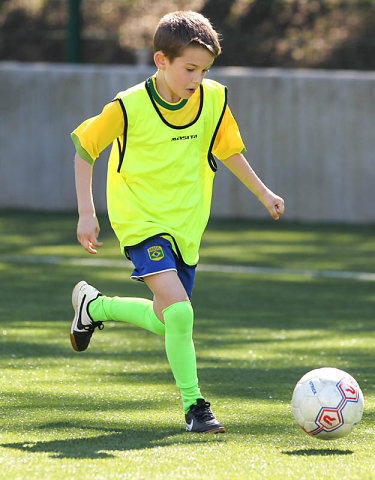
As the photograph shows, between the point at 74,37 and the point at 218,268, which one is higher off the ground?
the point at 74,37

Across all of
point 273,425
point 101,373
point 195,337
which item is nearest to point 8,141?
point 195,337

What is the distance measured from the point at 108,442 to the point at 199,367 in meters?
1.76

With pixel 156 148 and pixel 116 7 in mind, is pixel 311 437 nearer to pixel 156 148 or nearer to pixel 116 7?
pixel 156 148

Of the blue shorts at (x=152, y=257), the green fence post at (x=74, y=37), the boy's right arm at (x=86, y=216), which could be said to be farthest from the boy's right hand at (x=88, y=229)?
the green fence post at (x=74, y=37)

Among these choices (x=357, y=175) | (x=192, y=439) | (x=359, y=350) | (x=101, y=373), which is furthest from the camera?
(x=357, y=175)

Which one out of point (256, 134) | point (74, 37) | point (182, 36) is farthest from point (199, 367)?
point (74, 37)

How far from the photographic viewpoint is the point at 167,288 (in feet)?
15.2

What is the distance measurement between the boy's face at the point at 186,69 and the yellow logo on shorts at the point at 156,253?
2.24ft

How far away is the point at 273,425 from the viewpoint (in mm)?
4688

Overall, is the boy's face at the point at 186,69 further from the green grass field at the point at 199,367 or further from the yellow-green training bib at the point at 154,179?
the green grass field at the point at 199,367

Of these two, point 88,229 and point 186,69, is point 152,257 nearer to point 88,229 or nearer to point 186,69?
point 88,229

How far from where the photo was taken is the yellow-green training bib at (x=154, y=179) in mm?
4820

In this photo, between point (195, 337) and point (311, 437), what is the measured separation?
250 centimetres

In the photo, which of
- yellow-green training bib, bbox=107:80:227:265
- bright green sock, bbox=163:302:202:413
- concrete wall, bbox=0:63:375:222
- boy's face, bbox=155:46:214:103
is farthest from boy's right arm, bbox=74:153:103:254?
concrete wall, bbox=0:63:375:222
